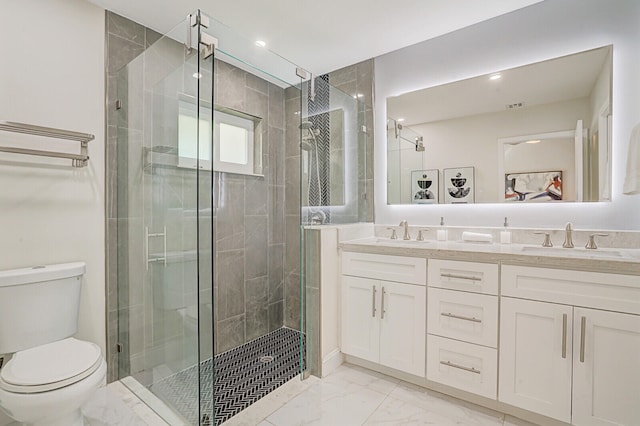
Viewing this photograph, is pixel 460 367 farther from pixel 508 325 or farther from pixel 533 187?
pixel 533 187

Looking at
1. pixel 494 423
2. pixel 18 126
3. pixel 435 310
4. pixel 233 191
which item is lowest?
pixel 494 423

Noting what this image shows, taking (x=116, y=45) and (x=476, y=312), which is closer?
(x=476, y=312)

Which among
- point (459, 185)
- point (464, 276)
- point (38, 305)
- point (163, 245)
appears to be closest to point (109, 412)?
point (38, 305)

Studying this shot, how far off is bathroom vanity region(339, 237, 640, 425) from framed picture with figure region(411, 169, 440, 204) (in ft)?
1.91

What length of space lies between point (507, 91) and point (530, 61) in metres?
0.22

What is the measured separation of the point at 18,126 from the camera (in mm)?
1560

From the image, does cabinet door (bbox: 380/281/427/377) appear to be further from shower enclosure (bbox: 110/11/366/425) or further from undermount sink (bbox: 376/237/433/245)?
shower enclosure (bbox: 110/11/366/425)

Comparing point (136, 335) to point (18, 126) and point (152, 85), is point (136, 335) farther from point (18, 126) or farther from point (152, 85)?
point (152, 85)

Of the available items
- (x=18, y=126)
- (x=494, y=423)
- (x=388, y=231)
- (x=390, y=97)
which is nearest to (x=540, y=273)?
(x=494, y=423)

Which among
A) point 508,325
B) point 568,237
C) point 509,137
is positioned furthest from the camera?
point 509,137

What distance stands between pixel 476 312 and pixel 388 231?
3.30 feet

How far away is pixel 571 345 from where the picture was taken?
151 centimetres

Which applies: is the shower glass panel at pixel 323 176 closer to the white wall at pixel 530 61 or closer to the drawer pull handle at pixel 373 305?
the white wall at pixel 530 61

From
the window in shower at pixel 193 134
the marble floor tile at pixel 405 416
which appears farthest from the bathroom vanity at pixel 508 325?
the window in shower at pixel 193 134
